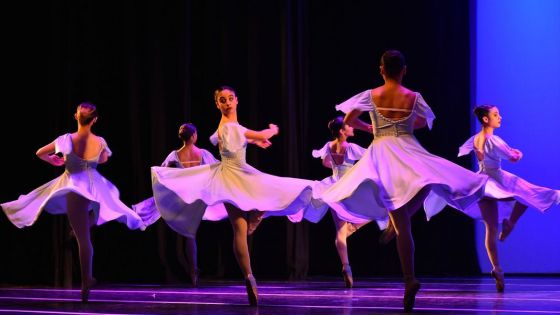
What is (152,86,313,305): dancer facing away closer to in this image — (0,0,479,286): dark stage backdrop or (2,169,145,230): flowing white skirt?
(2,169,145,230): flowing white skirt

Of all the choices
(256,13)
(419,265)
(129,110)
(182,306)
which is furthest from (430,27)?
(182,306)

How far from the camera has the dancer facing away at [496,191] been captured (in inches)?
229

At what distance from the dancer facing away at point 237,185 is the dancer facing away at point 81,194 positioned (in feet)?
1.84

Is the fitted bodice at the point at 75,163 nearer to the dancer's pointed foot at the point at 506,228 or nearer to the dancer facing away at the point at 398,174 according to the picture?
the dancer facing away at the point at 398,174

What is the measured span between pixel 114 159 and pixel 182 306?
4.38m

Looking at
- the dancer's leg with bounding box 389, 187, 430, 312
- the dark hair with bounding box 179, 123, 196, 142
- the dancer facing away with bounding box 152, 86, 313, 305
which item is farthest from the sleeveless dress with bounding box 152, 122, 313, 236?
the dark hair with bounding box 179, 123, 196, 142

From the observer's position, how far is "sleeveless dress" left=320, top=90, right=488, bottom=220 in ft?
12.9

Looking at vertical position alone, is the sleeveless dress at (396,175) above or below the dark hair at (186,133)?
below

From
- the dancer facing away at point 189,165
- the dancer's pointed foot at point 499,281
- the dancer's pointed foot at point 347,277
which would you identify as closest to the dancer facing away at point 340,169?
the dancer's pointed foot at point 347,277

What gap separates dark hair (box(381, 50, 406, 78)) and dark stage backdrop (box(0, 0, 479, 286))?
4040 mm

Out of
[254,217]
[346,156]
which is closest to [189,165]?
[346,156]

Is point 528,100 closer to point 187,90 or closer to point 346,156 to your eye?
point 346,156

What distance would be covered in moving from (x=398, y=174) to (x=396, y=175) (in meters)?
0.01

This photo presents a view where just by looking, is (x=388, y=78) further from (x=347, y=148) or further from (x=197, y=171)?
(x=347, y=148)
